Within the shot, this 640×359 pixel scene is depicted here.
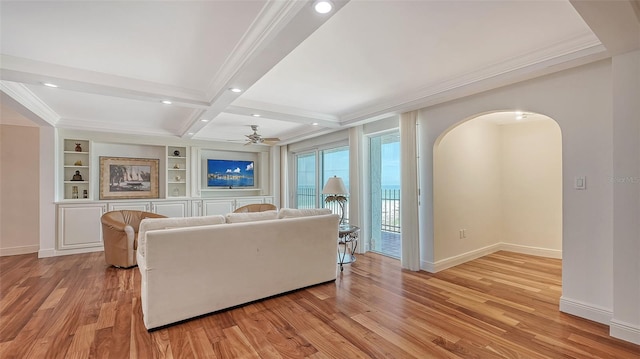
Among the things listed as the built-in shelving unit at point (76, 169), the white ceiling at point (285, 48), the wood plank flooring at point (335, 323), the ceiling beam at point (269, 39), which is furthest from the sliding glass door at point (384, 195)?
the built-in shelving unit at point (76, 169)

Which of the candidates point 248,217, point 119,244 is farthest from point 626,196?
point 119,244

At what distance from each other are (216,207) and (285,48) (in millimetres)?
5328

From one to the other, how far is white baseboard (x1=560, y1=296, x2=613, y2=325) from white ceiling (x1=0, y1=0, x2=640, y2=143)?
2214 mm

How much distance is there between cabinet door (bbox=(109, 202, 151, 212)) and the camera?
544cm

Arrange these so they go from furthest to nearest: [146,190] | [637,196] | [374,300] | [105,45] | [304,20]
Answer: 1. [146,190]
2. [374,300]
3. [105,45]
4. [637,196]
5. [304,20]

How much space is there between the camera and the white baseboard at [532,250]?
4691mm

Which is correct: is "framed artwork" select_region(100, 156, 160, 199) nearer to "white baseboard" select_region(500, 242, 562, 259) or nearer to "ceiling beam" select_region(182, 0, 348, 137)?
"ceiling beam" select_region(182, 0, 348, 137)

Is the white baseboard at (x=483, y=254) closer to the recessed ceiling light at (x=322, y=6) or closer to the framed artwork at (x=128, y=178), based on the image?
the recessed ceiling light at (x=322, y=6)

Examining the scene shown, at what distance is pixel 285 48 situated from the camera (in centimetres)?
215

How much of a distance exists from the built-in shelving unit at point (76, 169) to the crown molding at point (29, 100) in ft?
2.43

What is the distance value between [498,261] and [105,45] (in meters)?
5.69

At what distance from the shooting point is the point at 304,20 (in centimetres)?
179

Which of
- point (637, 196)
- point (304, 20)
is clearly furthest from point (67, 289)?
point (637, 196)

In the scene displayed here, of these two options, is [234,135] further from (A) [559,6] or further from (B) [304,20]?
(A) [559,6]
